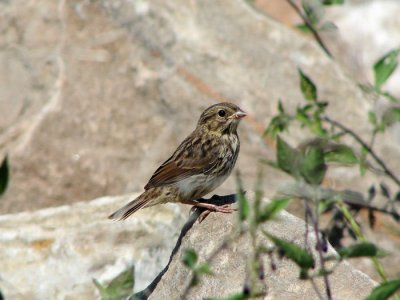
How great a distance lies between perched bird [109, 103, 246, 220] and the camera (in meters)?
7.68

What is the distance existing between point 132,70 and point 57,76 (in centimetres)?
88

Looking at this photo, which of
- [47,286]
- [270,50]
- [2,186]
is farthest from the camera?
[270,50]

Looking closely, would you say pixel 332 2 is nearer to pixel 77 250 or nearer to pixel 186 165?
pixel 186 165

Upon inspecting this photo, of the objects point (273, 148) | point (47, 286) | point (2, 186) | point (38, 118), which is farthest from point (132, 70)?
point (2, 186)

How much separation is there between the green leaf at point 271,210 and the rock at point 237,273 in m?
2.40

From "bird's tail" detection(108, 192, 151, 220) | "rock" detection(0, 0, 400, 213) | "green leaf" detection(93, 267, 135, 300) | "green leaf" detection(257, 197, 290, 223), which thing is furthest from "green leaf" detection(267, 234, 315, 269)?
"rock" detection(0, 0, 400, 213)

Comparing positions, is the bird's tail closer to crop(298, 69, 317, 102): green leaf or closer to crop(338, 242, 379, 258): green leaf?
crop(298, 69, 317, 102): green leaf

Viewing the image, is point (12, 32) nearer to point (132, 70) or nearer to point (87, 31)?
point (87, 31)

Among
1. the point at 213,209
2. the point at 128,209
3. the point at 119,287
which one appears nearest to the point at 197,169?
the point at 128,209

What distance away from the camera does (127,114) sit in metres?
10.1

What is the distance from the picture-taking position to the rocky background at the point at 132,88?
9.84 metres

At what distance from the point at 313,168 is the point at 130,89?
736 cm

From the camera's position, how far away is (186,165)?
7922 mm

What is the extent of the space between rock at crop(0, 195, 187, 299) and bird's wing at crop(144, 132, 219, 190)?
436mm
